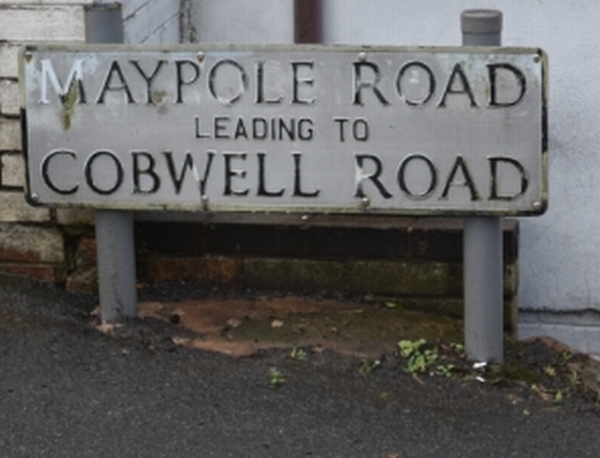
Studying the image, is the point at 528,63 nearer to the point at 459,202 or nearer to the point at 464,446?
the point at 459,202

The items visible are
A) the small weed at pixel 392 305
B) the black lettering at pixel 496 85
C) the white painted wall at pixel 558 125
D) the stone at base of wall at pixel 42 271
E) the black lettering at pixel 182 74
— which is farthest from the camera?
the white painted wall at pixel 558 125

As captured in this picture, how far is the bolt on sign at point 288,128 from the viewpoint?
4094 millimetres

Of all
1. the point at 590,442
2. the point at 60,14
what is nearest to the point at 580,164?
the point at 590,442

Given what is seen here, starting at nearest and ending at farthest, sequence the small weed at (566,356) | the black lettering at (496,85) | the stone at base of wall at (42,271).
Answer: the black lettering at (496,85), the small weed at (566,356), the stone at base of wall at (42,271)

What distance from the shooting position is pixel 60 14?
4.66m

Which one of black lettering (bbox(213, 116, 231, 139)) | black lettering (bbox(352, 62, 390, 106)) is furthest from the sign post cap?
black lettering (bbox(213, 116, 231, 139))

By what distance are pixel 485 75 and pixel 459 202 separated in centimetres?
37

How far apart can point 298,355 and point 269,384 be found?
0.23 metres

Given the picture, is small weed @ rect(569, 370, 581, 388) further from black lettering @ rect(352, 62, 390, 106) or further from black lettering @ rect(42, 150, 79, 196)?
black lettering @ rect(42, 150, 79, 196)

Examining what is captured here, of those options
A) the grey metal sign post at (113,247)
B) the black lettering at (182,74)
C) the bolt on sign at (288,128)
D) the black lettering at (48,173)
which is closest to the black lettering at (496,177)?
the bolt on sign at (288,128)

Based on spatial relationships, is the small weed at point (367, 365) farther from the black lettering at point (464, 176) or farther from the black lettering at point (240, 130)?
the black lettering at point (240, 130)

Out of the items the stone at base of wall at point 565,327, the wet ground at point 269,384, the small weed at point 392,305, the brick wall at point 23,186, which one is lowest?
the stone at base of wall at point 565,327

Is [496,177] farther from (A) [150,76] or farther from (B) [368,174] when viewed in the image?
(A) [150,76]

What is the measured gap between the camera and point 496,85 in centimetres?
406
